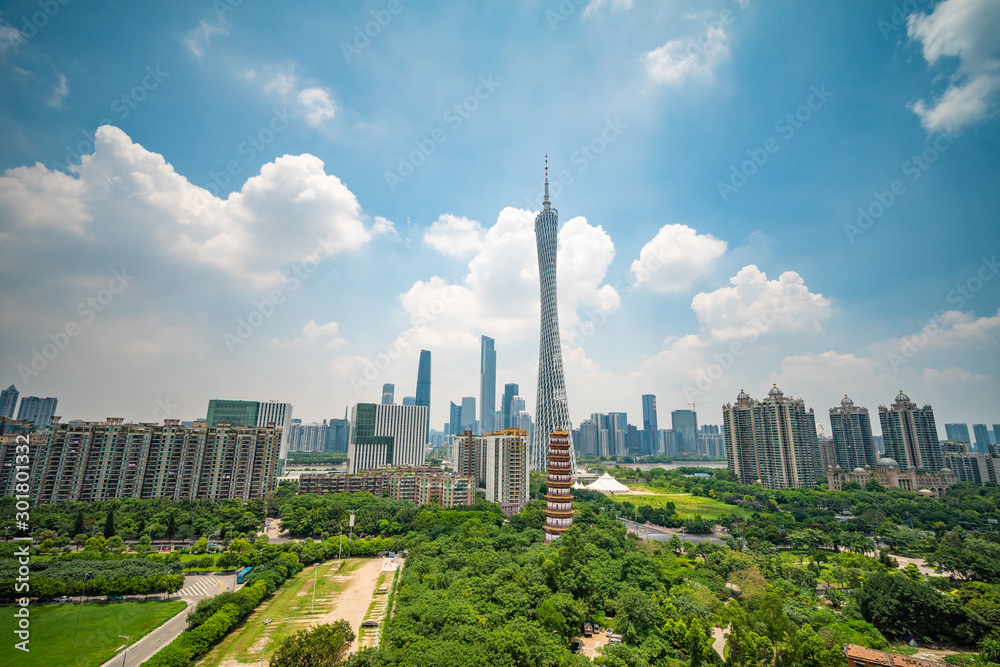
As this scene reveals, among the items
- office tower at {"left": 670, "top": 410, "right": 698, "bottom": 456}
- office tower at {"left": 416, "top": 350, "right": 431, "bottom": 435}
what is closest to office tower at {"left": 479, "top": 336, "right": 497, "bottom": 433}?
office tower at {"left": 416, "top": 350, "right": 431, "bottom": 435}

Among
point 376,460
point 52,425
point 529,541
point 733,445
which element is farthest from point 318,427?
point 529,541

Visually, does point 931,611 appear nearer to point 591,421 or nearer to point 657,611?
point 657,611

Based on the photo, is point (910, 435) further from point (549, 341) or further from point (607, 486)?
point (549, 341)

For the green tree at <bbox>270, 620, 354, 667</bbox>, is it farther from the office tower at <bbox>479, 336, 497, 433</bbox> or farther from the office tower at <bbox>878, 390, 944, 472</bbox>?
the office tower at <bbox>479, 336, 497, 433</bbox>

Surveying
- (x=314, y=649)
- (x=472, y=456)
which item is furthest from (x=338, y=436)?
(x=314, y=649)

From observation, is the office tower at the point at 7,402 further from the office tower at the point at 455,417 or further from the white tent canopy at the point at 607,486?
the office tower at the point at 455,417

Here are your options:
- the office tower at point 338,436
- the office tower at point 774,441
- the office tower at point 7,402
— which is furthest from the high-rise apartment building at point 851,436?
the office tower at point 7,402
